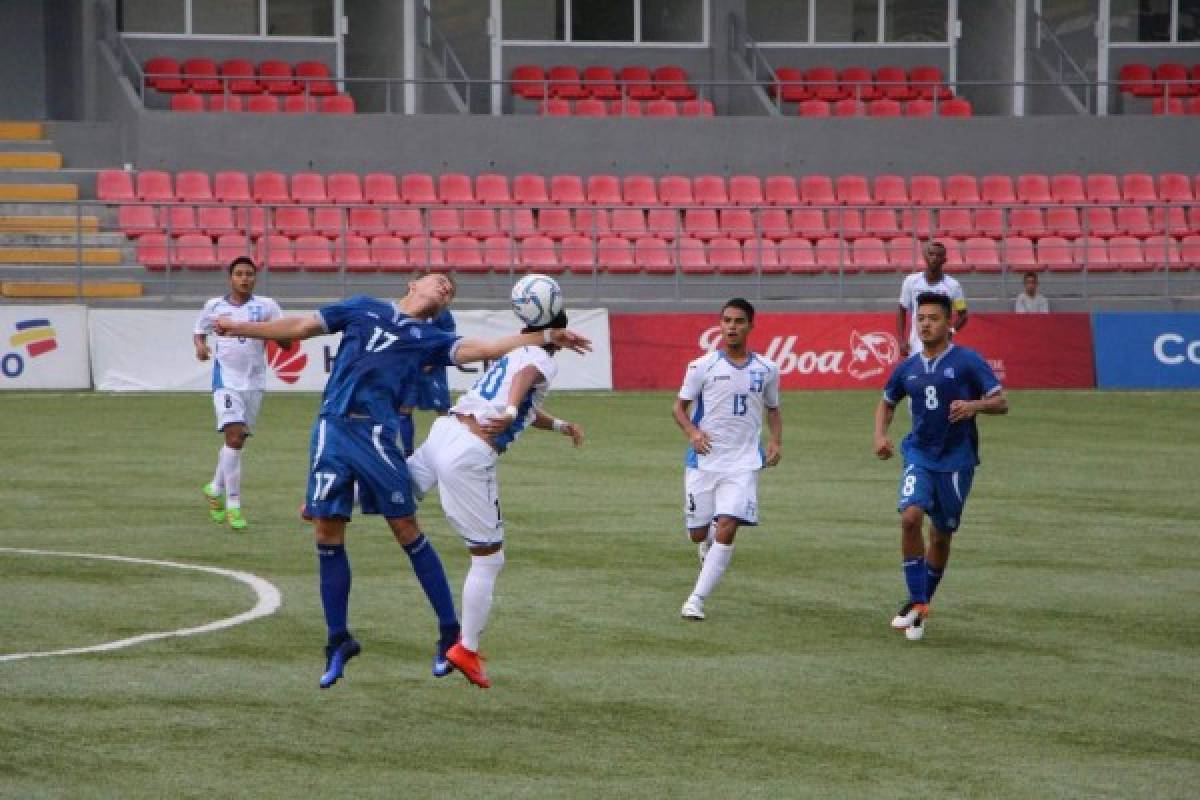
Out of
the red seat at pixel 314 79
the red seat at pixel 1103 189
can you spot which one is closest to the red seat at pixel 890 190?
the red seat at pixel 1103 189

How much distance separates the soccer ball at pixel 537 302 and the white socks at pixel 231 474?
24.7 feet

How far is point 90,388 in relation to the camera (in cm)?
3212

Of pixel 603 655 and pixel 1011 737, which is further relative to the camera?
pixel 603 655

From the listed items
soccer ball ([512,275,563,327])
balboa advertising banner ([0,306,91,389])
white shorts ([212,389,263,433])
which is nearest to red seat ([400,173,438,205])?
balboa advertising banner ([0,306,91,389])

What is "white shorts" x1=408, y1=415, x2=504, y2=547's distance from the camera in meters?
11.0

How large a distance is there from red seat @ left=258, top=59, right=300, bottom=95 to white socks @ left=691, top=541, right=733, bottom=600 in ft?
93.8

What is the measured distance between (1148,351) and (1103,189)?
24.7ft

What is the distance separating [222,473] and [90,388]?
594 inches

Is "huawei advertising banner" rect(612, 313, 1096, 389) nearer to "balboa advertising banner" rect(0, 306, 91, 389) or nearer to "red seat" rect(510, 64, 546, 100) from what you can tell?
"balboa advertising banner" rect(0, 306, 91, 389)

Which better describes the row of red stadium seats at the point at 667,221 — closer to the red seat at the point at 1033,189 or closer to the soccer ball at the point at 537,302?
the red seat at the point at 1033,189

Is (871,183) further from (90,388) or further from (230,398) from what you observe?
(230,398)

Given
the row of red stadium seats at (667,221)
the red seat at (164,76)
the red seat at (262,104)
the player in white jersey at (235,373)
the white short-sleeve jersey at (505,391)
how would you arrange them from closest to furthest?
the white short-sleeve jersey at (505,391) < the player in white jersey at (235,373) < the row of red stadium seats at (667,221) < the red seat at (262,104) < the red seat at (164,76)

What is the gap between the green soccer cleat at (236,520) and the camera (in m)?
17.4

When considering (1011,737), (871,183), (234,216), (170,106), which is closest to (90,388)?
(234,216)
